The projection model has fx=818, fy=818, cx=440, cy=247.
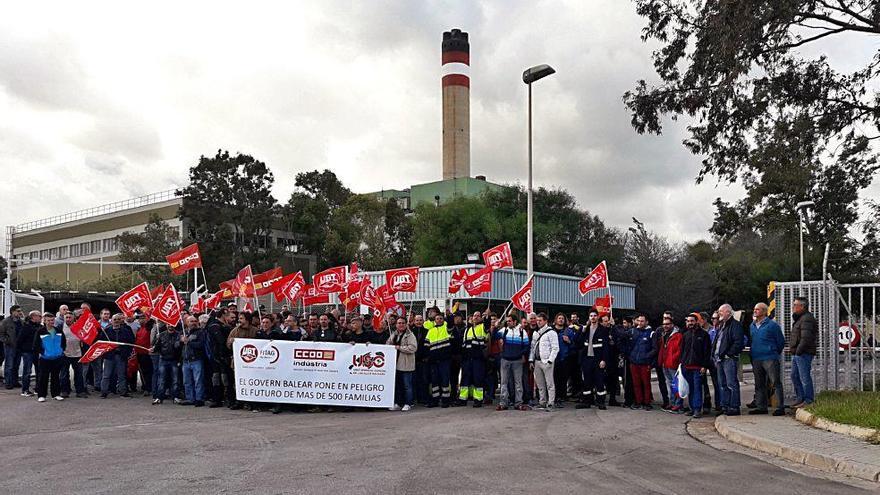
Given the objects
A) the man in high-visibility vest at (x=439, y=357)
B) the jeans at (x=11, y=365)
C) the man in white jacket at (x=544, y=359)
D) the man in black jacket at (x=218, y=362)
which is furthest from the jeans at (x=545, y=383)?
the jeans at (x=11, y=365)

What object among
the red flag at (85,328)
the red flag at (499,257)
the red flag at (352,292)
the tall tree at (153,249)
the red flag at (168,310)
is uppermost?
the tall tree at (153,249)

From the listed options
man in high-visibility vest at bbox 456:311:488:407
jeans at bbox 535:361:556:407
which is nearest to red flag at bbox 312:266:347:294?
man in high-visibility vest at bbox 456:311:488:407

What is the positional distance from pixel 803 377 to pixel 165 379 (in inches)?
486

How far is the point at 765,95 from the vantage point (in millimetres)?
19109

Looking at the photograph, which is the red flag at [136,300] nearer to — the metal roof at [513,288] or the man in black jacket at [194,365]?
the man in black jacket at [194,365]

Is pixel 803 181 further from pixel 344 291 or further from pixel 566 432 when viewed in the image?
pixel 566 432

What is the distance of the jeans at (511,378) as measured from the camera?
1579cm

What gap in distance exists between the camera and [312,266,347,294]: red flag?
22.0 metres

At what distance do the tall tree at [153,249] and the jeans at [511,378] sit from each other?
152 ft

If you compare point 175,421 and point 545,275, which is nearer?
point 175,421

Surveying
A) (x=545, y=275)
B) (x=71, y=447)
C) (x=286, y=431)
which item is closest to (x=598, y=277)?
(x=286, y=431)

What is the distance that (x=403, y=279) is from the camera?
21.5 meters

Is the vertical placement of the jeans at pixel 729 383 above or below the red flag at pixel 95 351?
below

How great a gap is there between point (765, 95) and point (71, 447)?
638 inches
